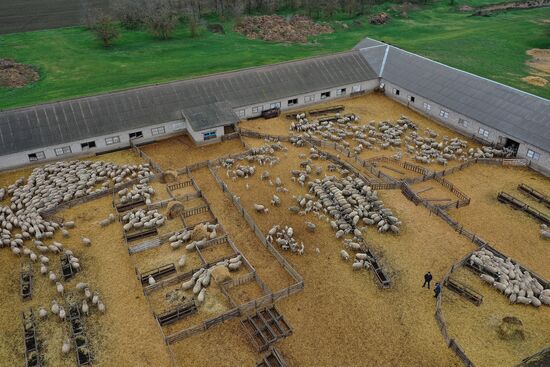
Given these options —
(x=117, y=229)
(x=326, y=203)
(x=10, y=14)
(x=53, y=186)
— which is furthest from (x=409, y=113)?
(x=10, y=14)

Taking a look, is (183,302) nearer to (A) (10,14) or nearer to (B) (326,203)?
(B) (326,203)

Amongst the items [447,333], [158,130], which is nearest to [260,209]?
[447,333]

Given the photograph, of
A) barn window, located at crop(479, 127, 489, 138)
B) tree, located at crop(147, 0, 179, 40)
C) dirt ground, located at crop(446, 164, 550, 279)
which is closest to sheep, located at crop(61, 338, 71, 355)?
dirt ground, located at crop(446, 164, 550, 279)

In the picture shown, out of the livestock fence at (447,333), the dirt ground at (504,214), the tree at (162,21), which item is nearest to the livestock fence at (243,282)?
the livestock fence at (447,333)

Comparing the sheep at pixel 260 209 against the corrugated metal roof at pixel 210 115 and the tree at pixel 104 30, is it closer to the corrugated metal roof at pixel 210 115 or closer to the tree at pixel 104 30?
the corrugated metal roof at pixel 210 115

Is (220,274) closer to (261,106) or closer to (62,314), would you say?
(62,314)
